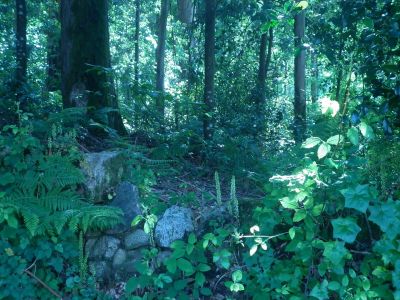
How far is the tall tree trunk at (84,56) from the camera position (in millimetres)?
7016

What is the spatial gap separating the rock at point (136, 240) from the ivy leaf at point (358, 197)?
208cm

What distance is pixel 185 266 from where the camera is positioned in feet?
11.9

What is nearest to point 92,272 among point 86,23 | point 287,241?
point 287,241

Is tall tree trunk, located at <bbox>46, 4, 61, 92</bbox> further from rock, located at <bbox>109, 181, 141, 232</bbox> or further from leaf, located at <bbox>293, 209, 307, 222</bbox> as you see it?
leaf, located at <bbox>293, 209, 307, 222</bbox>

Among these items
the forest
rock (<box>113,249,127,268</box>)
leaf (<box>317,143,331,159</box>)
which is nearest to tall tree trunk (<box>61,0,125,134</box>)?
the forest

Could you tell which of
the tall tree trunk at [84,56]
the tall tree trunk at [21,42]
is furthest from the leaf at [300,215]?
the tall tree trunk at [21,42]

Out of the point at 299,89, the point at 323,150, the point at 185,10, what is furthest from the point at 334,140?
the point at 185,10

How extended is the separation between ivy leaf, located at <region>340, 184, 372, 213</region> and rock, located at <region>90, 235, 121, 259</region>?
2348mm

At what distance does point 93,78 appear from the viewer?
7039 mm

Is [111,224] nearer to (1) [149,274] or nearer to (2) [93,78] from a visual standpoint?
(1) [149,274]

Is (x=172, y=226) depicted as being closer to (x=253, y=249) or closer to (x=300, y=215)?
(x=253, y=249)

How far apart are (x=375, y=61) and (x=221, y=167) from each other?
3.09 meters

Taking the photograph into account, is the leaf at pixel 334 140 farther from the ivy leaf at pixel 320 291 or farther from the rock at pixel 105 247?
the rock at pixel 105 247

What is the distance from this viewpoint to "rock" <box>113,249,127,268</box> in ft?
14.9
